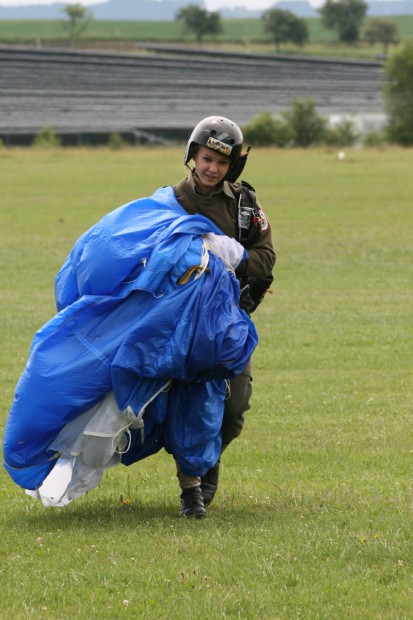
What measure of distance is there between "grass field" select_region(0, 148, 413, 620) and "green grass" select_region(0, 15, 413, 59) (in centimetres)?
12608

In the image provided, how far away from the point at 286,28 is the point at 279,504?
162776mm

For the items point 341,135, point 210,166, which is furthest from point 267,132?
point 210,166

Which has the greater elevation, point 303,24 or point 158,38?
point 303,24

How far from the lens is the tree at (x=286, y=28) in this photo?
162375 mm

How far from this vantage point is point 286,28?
163000mm

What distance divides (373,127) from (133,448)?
93.2 metres

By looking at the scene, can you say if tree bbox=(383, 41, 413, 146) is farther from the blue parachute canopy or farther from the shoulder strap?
the blue parachute canopy

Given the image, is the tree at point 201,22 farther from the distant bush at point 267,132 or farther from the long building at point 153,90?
the distant bush at point 267,132

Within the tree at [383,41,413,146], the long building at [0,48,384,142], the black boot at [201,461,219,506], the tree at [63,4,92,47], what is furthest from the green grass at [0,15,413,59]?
the black boot at [201,461,219,506]

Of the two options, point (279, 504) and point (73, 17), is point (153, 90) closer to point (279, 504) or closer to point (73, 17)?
point (73, 17)

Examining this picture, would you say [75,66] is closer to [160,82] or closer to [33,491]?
[160,82]

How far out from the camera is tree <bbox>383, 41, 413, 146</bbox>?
85.3 m

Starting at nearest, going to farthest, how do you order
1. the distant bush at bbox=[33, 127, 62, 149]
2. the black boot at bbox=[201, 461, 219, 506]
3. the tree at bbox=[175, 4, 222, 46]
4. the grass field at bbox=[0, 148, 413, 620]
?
1. the grass field at bbox=[0, 148, 413, 620]
2. the black boot at bbox=[201, 461, 219, 506]
3. the distant bush at bbox=[33, 127, 62, 149]
4. the tree at bbox=[175, 4, 222, 46]

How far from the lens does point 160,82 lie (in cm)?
10681
